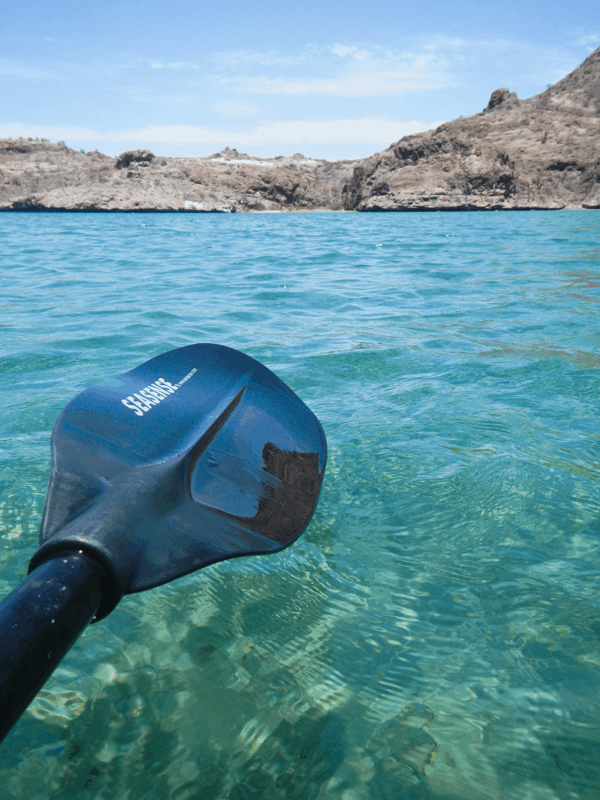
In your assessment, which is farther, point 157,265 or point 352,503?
point 157,265

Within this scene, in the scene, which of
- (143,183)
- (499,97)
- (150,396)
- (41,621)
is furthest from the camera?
(499,97)

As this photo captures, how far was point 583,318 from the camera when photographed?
3.71 metres

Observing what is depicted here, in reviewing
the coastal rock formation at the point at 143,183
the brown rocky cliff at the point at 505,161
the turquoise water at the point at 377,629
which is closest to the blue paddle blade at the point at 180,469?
the turquoise water at the point at 377,629

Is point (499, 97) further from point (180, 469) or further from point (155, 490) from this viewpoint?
point (155, 490)

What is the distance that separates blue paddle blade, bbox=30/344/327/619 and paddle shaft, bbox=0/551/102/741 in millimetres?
46

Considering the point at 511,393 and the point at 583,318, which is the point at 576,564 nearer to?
the point at 511,393

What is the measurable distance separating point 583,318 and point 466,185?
126 ft

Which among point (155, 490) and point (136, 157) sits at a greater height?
point (136, 157)

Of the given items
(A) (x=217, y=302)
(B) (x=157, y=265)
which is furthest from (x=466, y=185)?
(A) (x=217, y=302)

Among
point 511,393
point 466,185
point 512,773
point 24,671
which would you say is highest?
point 466,185

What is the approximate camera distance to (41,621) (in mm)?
643

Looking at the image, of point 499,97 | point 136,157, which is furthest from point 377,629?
point 499,97

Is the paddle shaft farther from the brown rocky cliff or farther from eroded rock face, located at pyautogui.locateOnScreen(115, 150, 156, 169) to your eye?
eroded rock face, located at pyautogui.locateOnScreen(115, 150, 156, 169)

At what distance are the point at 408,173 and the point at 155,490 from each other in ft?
141
